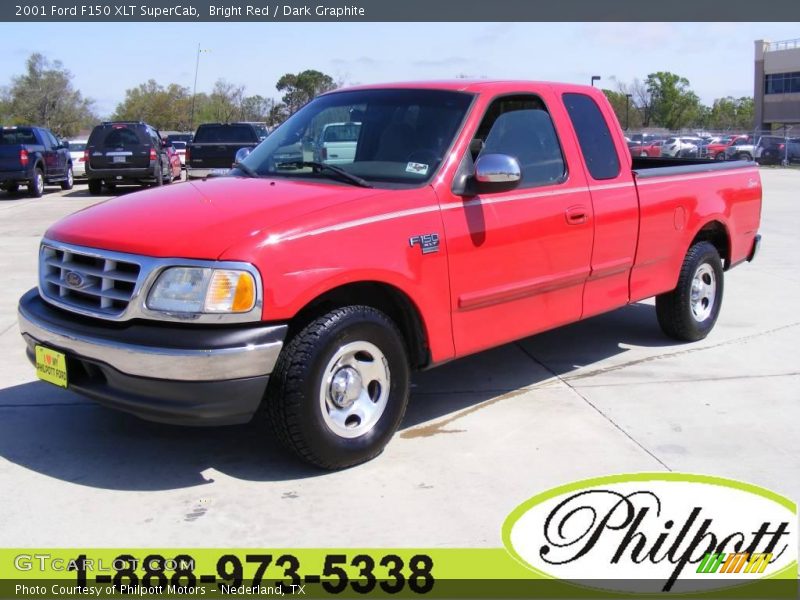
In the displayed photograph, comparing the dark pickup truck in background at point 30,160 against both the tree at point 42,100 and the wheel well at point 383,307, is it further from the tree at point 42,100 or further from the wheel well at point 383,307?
the tree at point 42,100

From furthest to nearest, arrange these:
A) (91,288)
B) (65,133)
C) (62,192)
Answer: (65,133) → (62,192) → (91,288)

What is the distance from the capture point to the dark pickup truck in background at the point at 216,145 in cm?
2056

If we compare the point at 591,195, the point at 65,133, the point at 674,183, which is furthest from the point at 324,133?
the point at 65,133

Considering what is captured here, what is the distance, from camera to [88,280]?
435cm

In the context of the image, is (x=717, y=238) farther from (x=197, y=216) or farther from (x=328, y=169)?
(x=197, y=216)

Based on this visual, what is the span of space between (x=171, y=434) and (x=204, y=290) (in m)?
1.38

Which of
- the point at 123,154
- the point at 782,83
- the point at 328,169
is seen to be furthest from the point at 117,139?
the point at 782,83

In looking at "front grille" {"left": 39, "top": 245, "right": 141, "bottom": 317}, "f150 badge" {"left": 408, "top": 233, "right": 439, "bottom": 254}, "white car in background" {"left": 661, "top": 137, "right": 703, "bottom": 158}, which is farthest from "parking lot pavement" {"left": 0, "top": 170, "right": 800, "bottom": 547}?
"white car in background" {"left": 661, "top": 137, "right": 703, "bottom": 158}

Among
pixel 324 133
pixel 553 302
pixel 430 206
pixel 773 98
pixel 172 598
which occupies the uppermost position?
pixel 773 98

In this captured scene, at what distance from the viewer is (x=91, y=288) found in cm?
432

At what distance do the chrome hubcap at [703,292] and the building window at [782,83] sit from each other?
75.5 metres

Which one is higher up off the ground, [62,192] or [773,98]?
[773,98]

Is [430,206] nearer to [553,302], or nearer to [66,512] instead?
[553,302]

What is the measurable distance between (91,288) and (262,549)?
1574mm
